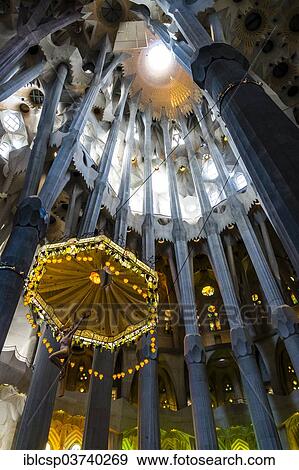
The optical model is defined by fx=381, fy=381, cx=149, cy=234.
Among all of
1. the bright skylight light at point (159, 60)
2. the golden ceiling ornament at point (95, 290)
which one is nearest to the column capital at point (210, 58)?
the golden ceiling ornament at point (95, 290)

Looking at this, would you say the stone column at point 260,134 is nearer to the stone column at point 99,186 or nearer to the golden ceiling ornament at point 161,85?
the stone column at point 99,186

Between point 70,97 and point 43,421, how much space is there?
12456 mm

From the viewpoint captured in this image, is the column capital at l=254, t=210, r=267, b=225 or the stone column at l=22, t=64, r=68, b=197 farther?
the column capital at l=254, t=210, r=267, b=225

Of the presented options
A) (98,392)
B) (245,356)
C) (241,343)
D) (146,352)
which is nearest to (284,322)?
(241,343)

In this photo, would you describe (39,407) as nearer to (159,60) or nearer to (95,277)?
(95,277)

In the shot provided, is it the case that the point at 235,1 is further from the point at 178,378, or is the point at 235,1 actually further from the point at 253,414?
the point at 178,378

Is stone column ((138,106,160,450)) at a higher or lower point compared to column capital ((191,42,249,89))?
lower

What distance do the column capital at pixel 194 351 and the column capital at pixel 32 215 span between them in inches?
257

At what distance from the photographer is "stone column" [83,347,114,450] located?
999cm

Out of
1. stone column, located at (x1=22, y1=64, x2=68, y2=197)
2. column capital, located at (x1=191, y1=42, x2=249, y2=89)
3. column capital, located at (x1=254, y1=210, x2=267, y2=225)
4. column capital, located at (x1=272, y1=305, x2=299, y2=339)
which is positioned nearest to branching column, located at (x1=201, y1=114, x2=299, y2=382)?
column capital, located at (x1=272, y1=305, x2=299, y2=339)

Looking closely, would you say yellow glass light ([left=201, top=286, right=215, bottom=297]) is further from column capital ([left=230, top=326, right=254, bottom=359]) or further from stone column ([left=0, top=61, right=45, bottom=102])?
stone column ([left=0, top=61, right=45, bottom=102])

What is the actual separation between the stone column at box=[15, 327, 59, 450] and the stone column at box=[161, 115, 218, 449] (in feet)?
15.0

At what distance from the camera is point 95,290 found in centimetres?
933

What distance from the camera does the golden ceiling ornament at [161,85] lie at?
68.8 ft
